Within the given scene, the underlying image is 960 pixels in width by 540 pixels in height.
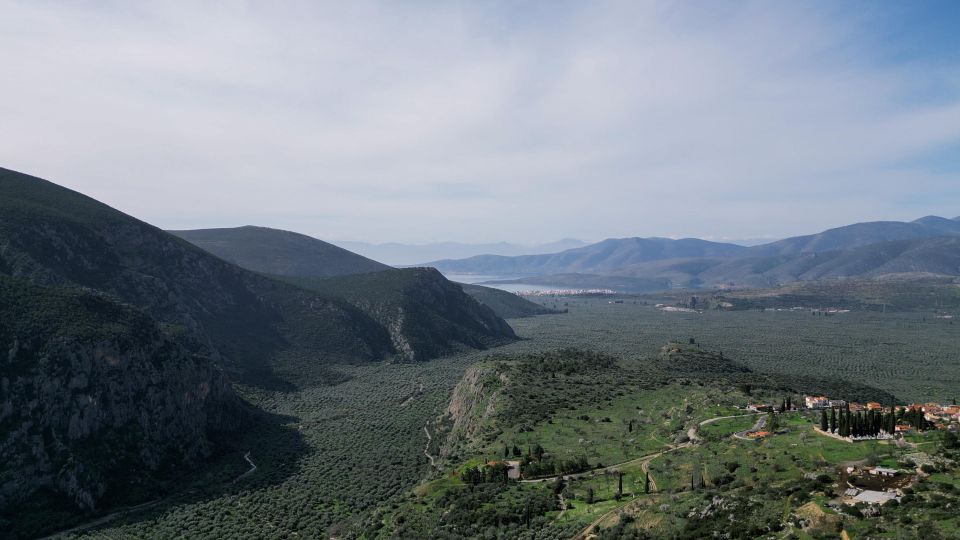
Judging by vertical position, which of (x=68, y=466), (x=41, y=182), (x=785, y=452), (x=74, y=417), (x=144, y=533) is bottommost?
(x=144, y=533)

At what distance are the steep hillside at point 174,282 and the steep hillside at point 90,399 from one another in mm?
23573

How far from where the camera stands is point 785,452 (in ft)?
154

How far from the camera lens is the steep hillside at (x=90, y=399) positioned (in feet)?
217

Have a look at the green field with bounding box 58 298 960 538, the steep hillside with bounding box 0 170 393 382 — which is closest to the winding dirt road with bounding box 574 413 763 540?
the green field with bounding box 58 298 960 538

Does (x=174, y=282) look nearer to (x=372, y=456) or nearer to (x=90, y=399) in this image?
(x=90, y=399)

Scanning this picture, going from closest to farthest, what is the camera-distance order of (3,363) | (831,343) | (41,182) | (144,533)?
(144,533) < (3,363) < (41,182) < (831,343)

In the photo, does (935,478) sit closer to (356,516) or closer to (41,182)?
(356,516)

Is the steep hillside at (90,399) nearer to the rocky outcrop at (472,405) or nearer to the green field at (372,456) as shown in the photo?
the green field at (372,456)

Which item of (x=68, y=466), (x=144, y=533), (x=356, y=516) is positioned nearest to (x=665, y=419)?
(x=356, y=516)

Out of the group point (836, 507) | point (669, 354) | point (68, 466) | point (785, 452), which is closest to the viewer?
point (836, 507)

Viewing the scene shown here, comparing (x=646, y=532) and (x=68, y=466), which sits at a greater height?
(x=646, y=532)

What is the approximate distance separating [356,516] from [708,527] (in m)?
39.1

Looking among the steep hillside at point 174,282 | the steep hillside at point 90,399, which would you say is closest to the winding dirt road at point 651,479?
the steep hillside at point 90,399

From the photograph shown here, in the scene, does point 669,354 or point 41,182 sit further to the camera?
point 41,182
